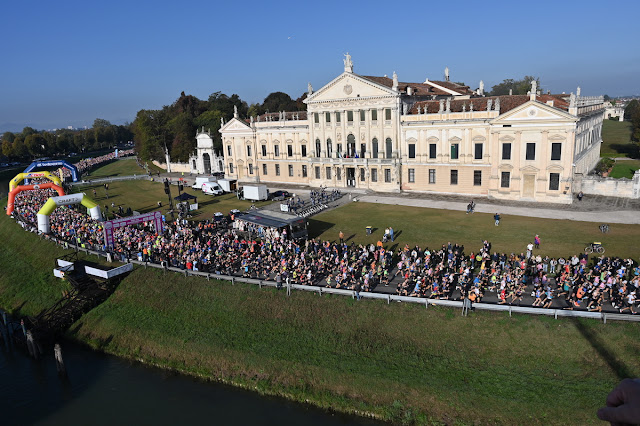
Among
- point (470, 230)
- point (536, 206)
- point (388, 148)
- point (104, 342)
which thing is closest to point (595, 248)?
point (470, 230)

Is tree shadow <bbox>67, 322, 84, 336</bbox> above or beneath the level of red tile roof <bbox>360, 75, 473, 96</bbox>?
beneath

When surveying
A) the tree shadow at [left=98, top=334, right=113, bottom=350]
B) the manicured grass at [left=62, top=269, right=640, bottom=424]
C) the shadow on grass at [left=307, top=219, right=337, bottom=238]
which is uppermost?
the shadow on grass at [left=307, top=219, right=337, bottom=238]

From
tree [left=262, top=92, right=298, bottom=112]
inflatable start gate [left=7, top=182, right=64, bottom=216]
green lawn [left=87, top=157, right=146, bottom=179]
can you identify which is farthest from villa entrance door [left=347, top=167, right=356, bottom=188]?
tree [left=262, top=92, right=298, bottom=112]

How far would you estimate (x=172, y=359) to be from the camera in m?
24.3

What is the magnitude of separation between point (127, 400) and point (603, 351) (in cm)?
2223

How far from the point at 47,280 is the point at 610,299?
37681 mm

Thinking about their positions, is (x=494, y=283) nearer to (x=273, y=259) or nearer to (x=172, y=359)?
(x=273, y=259)

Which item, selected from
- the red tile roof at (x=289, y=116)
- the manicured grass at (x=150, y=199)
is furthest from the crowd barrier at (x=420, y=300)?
the red tile roof at (x=289, y=116)

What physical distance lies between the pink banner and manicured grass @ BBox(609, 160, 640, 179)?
4995cm

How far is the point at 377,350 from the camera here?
21.8m

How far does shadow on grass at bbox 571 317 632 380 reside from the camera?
18156mm

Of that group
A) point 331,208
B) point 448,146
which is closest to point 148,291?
point 331,208

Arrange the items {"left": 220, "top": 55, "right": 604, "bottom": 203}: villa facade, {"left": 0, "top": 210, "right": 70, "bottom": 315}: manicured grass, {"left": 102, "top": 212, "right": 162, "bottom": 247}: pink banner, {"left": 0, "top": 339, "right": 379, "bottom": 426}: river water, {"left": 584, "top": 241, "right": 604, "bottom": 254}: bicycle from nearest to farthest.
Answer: {"left": 0, "top": 339, "right": 379, "bottom": 426}: river water
{"left": 584, "top": 241, "right": 604, "bottom": 254}: bicycle
{"left": 0, "top": 210, "right": 70, "bottom": 315}: manicured grass
{"left": 102, "top": 212, "right": 162, "bottom": 247}: pink banner
{"left": 220, "top": 55, "right": 604, "bottom": 203}: villa facade

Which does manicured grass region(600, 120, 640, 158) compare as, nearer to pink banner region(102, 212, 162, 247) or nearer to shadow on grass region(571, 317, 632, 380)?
shadow on grass region(571, 317, 632, 380)
